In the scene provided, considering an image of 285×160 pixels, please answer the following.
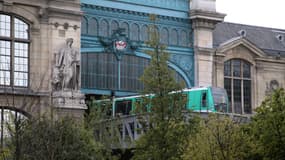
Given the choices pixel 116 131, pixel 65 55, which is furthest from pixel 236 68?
pixel 116 131

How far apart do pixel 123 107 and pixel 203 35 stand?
1166 centimetres

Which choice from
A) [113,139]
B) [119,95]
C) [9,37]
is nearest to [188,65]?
[119,95]

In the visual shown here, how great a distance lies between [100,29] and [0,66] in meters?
9.20

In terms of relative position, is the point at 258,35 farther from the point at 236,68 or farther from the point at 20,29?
the point at 20,29

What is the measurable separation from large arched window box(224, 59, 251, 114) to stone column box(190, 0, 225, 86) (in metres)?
3.27

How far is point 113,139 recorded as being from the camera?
4500 centimetres

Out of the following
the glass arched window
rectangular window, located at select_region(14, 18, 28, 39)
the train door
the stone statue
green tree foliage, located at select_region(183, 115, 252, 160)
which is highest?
rectangular window, located at select_region(14, 18, 28, 39)

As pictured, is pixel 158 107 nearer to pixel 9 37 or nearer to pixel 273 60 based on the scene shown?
pixel 9 37

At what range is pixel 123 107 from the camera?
58969 millimetres

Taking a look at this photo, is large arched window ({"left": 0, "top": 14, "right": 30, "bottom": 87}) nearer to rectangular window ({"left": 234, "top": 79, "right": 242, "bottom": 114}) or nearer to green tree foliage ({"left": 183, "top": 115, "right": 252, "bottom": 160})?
green tree foliage ({"left": 183, "top": 115, "right": 252, "bottom": 160})

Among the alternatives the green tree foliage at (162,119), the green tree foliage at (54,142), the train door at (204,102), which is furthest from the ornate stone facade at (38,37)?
the green tree foliage at (162,119)

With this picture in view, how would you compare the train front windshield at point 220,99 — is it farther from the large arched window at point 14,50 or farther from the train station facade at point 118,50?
the large arched window at point 14,50

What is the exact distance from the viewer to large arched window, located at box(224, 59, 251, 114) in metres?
69.9

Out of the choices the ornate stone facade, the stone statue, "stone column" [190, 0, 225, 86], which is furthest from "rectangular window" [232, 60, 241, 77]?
the stone statue
